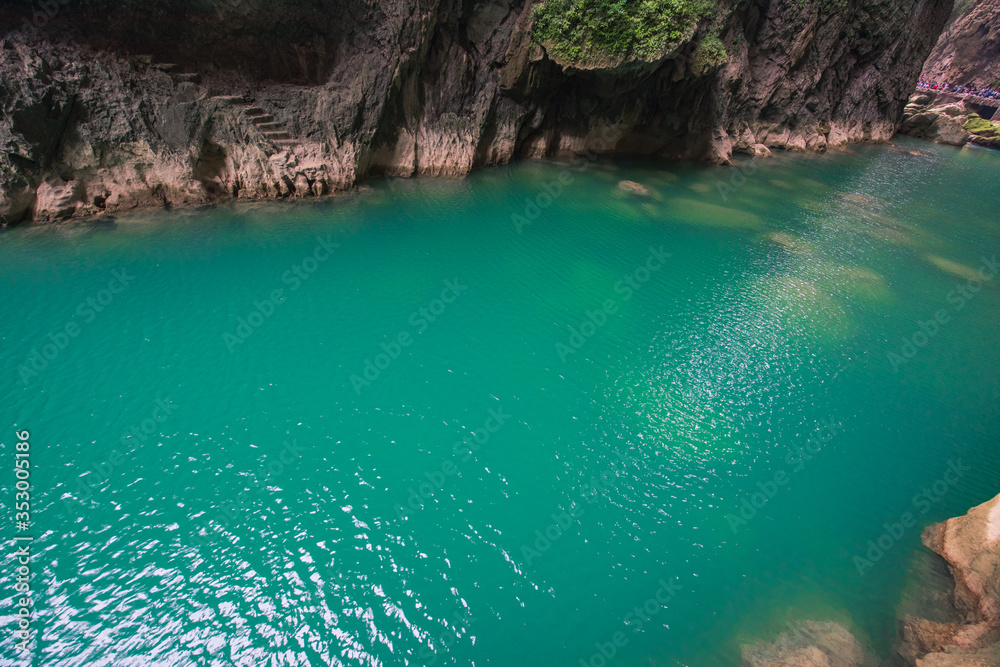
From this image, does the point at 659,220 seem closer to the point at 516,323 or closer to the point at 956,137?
the point at 516,323

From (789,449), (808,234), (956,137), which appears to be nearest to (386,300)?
(789,449)

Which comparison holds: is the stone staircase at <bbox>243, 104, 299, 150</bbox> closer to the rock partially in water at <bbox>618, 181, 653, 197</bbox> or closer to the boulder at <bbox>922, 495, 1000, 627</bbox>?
the rock partially in water at <bbox>618, 181, 653, 197</bbox>

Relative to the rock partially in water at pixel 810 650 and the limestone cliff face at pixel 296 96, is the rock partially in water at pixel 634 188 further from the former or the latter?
the rock partially in water at pixel 810 650

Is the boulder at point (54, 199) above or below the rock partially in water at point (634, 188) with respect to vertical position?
below

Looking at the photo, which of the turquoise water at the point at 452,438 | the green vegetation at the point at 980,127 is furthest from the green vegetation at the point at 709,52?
the green vegetation at the point at 980,127

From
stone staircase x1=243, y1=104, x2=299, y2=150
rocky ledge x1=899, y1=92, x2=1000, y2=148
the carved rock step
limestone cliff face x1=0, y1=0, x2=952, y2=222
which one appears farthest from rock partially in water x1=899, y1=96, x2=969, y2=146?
the carved rock step

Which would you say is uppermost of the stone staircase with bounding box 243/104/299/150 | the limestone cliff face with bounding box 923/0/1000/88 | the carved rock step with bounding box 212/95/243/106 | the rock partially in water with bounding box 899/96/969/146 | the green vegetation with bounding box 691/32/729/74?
the limestone cliff face with bounding box 923/0/1000/88
